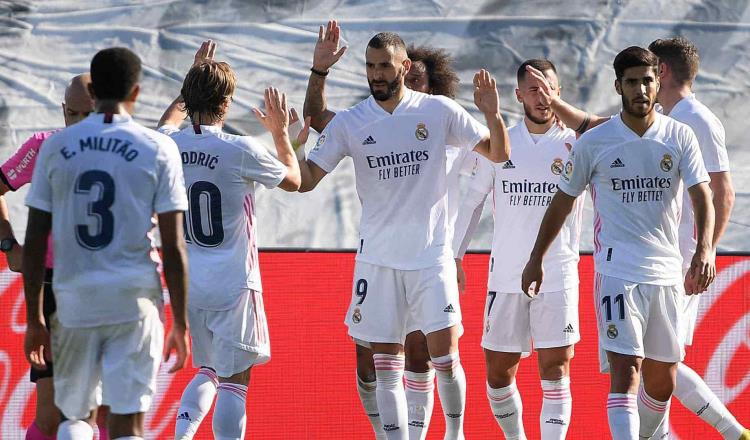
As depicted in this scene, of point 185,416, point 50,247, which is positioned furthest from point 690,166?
point 50,247

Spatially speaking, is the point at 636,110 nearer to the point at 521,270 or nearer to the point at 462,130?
the point at 462,130

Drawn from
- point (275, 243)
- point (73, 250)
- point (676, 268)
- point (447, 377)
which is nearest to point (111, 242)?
point (73, 250)

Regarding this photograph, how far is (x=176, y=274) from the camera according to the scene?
458 cm

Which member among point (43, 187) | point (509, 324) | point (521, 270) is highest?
point (43, 187)

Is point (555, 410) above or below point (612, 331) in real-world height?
below

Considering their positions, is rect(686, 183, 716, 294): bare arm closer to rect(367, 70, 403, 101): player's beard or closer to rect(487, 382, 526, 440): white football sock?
rect(487, 382, 526, 440): white football sock

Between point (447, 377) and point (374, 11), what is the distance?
560 cm

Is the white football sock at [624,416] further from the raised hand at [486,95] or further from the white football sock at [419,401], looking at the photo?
the raised hand at [486,95]

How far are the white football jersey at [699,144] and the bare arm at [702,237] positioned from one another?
60 cm

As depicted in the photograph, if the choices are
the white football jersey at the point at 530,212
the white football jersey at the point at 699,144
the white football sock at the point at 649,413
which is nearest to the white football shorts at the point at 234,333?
the white football jersey at the point at 530,212

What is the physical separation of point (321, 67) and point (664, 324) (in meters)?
2.36

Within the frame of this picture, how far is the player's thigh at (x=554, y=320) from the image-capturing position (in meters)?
6.75

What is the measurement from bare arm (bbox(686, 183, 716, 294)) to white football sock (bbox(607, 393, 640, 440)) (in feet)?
2.14

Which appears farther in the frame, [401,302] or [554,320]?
[554,320]
